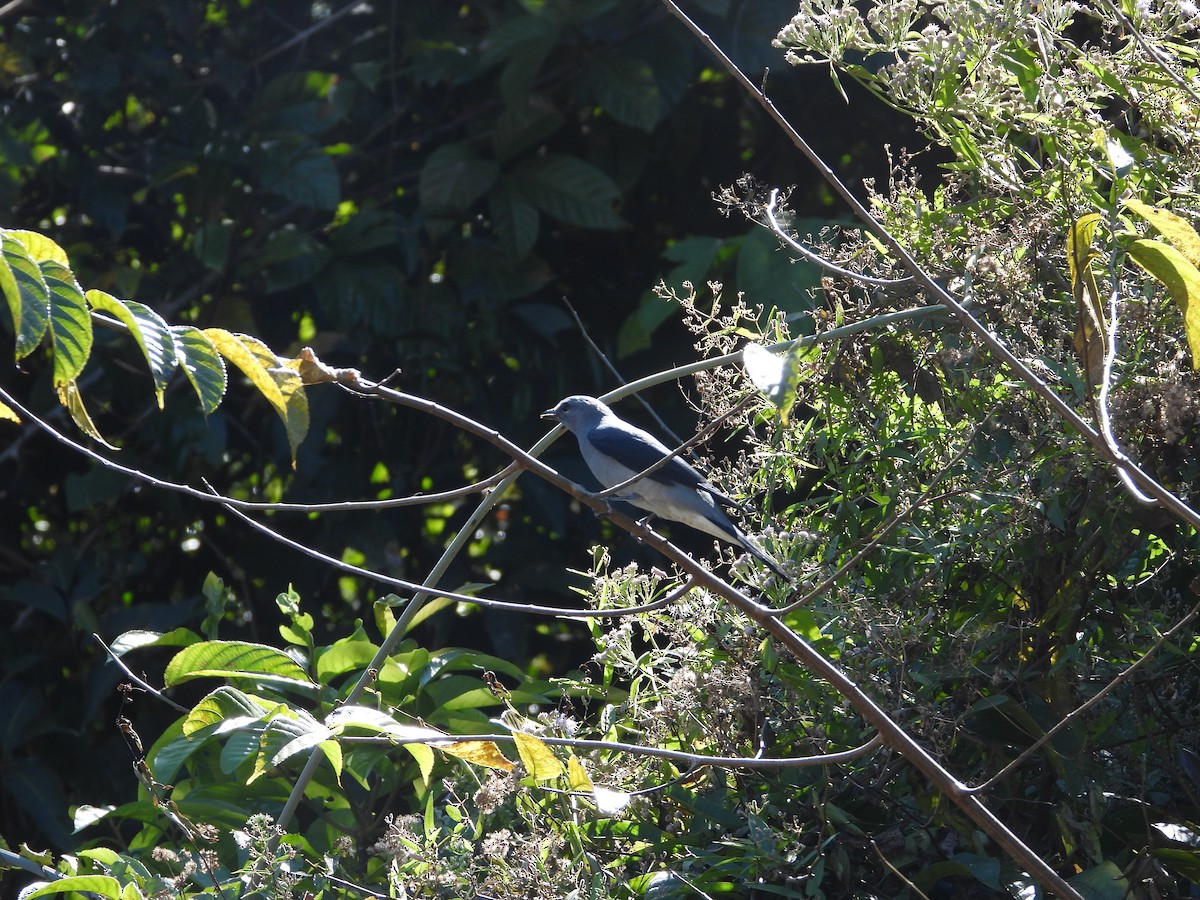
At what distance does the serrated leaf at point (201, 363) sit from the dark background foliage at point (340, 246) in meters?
2.40

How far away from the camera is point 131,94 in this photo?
15.1 ft

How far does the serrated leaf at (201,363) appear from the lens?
132cm

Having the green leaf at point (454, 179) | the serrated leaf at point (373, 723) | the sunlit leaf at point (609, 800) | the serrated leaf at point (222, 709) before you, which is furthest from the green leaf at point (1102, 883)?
the green leaf at point (454, 179)

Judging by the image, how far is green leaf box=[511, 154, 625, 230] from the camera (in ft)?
13.1

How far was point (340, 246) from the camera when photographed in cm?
416

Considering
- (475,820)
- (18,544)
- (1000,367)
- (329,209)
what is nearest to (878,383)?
(1000,367)

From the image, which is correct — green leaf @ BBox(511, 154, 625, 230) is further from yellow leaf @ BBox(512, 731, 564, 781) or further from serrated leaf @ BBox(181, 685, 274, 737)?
yellow leaf @ BBox(512, 731, 564, 781)

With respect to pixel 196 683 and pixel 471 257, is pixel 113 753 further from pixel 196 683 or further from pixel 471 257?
pixel 471 257

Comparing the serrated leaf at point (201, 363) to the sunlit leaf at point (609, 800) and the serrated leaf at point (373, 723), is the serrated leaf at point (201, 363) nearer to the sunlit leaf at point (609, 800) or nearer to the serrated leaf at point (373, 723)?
the serrated leaf at point (373, 723)

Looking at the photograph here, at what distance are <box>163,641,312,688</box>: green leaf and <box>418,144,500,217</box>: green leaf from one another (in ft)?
7.23

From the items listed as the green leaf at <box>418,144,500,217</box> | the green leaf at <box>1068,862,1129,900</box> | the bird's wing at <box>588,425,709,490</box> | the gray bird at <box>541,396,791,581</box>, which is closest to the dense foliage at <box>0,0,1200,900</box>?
the green leaf at <box>1068,862,1129,900</box>

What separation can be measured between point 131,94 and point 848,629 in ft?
12.9

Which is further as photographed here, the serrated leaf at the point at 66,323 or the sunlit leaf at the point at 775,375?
the serrated leaf at the point at 66,323

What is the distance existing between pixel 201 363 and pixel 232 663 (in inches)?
40.7
